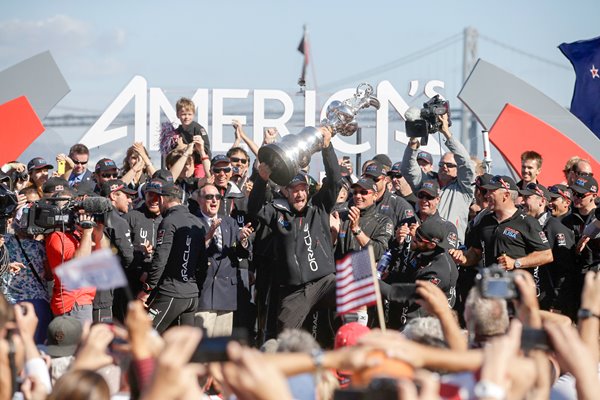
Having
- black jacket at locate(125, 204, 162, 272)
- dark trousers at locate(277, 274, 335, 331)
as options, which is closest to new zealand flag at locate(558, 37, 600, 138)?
dark trousers at locate(277, 274, 335, 331)

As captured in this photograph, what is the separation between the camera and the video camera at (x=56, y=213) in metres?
8.20

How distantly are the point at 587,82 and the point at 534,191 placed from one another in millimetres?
4051

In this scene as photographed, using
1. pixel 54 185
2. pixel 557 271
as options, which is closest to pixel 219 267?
pixel 54 185

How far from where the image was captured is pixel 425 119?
9898 mm

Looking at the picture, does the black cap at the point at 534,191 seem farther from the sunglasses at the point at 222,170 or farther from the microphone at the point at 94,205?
the microphone at the point at 94,205

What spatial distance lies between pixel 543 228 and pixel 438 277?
1.41 meters

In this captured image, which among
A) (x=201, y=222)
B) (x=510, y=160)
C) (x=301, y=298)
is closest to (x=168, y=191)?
(x=201, y=222)

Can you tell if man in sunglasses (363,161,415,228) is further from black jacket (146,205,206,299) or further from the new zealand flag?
the new zealand flag

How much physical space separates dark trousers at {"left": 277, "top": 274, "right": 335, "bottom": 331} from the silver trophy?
1119mm

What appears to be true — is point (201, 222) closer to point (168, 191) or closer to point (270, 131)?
point (168, 191)

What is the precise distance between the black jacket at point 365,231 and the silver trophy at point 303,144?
120 centimetres

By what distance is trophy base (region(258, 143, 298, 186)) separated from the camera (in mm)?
8023

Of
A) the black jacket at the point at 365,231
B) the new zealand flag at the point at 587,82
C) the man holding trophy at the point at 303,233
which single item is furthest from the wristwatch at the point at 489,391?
the new zealand flag at the point at 587,82

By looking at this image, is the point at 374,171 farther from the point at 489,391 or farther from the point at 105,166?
the point at 489,391
